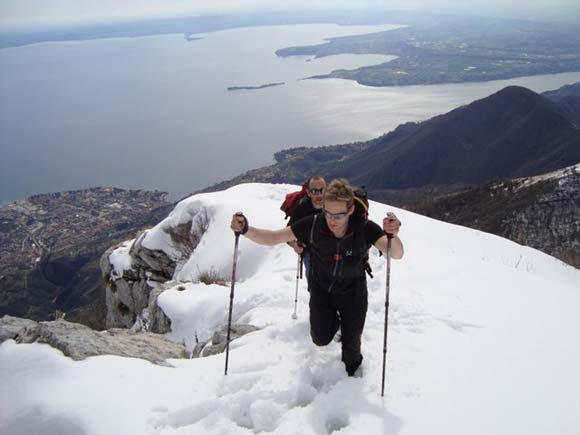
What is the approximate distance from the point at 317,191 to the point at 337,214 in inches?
91.8

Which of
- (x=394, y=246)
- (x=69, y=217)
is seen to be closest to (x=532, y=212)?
(x=394, y=246)

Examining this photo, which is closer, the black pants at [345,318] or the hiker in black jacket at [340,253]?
the hiker in black jacket at [340,253]

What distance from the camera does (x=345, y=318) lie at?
4.89 meters

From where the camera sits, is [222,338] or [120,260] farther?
[120,260]

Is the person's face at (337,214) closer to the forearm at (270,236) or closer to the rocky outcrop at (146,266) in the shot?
the forearm at (270,236)

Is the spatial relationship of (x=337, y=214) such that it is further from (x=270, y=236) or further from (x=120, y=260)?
(x=120, y=260)

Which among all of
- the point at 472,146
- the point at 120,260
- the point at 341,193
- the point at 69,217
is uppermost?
the point at 341,193

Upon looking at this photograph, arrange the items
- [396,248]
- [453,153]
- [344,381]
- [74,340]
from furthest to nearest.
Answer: [453,153] → [74,340] → [344,381] → [396,248]

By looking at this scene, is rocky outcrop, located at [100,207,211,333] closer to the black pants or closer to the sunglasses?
the black pants

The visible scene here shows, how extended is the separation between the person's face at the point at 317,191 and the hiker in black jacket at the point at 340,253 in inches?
66.2

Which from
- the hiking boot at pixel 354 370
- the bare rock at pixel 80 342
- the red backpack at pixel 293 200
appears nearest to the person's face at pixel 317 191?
the red backpack at pixel 293 200

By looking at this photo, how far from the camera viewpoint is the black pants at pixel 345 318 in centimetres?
482

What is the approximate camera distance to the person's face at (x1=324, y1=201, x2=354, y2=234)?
4328mm

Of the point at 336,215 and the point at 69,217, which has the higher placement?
the point at 336,215
